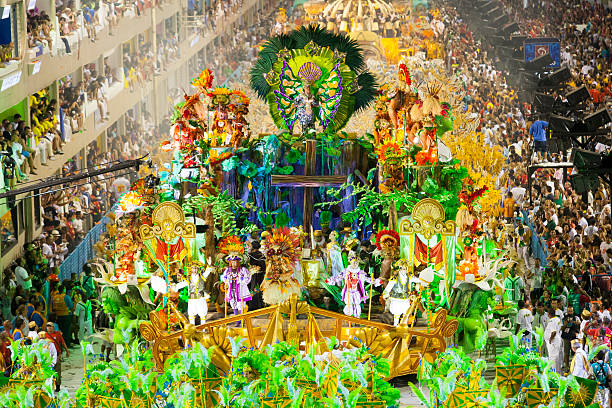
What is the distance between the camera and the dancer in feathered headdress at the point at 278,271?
24562 mm

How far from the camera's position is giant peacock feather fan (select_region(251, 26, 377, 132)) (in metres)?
27.7

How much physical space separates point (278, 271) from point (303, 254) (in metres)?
1.85

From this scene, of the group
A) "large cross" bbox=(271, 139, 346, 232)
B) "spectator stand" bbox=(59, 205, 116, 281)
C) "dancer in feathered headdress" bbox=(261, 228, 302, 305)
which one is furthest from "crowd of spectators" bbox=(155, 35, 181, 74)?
"dancer in feathered headdress" bbox=(261, 228, 302, 305)

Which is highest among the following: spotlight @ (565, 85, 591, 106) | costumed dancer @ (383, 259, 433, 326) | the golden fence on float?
spotlight @ (565, 85, 591, 106)

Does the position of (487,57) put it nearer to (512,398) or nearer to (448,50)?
(448,50)

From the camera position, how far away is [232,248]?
25594 mm

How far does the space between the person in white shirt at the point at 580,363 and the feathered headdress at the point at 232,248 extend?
20.8 ft

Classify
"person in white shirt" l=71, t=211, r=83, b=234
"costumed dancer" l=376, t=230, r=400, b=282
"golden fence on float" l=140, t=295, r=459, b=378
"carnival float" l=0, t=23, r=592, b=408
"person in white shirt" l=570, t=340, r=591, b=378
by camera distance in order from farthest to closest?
"person in white shirt" l=71, t=211, r=83, b=234 < "costumed dancer" l=376, t=230, r=400, b=282 < "golden fence on float" l=140, t=295, r=459, b=378 < "person in white shirt" l=570, t=340, r=591, b=378 < "carnival float" l=0, t=23, r=592, b=408

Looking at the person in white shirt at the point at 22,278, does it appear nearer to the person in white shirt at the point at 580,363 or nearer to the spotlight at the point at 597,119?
the person in white shirt at the point at 580,363

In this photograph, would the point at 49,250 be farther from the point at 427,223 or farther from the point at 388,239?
the point at 427,223

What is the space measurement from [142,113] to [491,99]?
11.2m

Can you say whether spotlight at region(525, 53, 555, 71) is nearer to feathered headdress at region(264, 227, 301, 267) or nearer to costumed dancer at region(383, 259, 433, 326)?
costumed dancer at region(383, 259, 433, 326)

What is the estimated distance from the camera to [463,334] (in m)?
25.3

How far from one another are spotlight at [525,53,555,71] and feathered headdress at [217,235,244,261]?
783 inches
